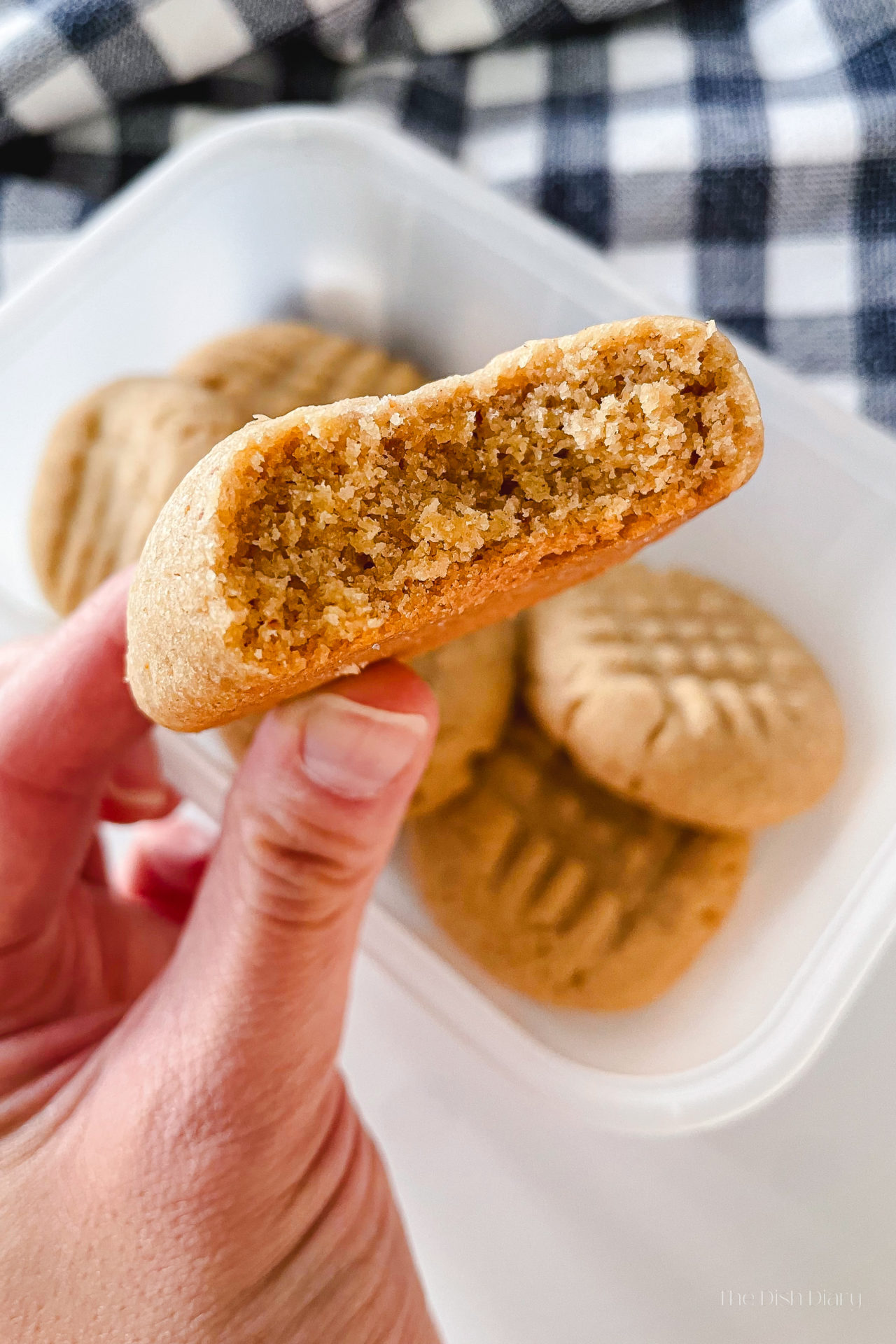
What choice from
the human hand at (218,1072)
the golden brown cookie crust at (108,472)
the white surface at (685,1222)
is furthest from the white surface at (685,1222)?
the golden brown cookie crust at (108,472)

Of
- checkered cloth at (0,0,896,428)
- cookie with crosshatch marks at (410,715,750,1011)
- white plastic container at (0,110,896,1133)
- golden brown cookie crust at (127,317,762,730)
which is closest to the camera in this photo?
golden brown cookie crust at (127,317,762,730)

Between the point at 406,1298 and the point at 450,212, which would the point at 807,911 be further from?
the point at 450,212

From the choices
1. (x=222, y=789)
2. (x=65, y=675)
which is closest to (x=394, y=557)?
(x=65, y=675)

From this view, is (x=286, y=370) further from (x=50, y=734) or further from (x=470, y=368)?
(x=50, y=734)

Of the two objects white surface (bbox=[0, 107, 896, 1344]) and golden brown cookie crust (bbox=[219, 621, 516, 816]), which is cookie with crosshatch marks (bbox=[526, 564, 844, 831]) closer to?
golden brown cookie crust (bbox=[219, 621, 516, 816])

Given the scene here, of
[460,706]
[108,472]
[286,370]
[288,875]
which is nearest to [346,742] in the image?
[288,875]

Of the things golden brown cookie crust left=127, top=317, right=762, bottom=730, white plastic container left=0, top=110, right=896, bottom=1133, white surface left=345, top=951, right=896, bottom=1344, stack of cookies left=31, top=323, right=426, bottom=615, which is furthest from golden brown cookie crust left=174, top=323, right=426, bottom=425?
white surface left=345, top=951, right=896, bottom=1344

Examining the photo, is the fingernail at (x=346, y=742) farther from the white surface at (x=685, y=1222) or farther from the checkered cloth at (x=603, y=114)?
the checkered cloth at (x=603, y=114)
